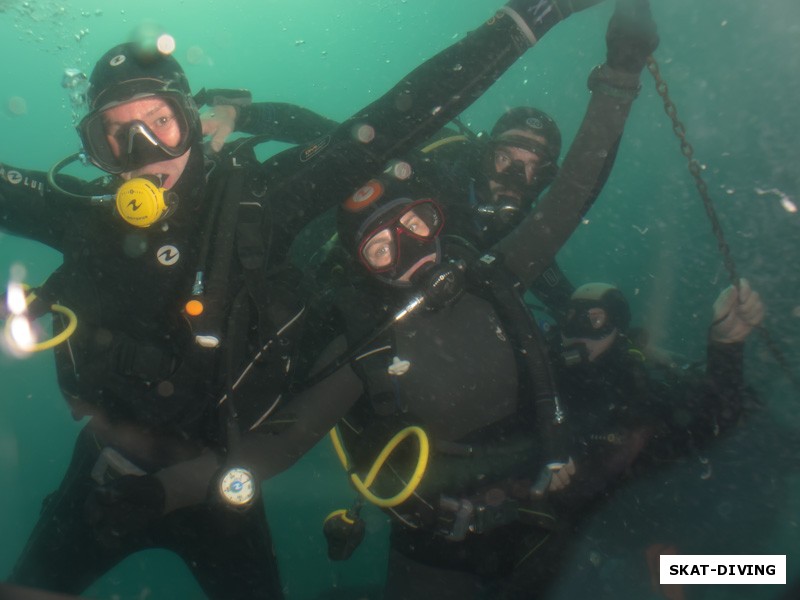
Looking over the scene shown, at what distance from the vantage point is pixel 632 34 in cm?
337

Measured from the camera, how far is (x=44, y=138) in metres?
99.9

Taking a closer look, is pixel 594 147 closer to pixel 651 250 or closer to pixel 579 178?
pixel 579 178

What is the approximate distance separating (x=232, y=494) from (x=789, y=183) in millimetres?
23479

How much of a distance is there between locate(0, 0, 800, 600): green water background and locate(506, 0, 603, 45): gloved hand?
3.80 m

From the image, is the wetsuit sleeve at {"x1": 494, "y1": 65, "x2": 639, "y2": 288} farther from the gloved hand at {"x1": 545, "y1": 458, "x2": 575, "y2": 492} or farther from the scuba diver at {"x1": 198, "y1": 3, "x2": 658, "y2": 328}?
the gloved hand at {"x1": 545, "y1": 458, "x2": 575, "y2": 492}

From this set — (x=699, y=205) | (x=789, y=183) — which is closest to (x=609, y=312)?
(x=789, y=183)

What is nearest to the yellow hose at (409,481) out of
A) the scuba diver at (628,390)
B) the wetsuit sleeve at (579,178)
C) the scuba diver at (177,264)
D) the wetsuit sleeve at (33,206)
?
the scuba diver at (177,264)

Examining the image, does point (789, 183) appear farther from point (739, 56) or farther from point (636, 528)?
point (636, 528)

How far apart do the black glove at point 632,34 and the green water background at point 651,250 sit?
133 inches

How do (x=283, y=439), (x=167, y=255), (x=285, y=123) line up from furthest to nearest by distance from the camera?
(x=285, y=123) < (x=283, y=439) < (x=167, y=255)

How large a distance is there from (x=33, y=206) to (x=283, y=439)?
2349 millimetres

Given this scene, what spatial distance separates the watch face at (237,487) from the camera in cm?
257

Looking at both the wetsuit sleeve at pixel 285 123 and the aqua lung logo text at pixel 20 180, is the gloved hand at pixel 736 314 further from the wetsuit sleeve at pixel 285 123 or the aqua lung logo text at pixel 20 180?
the aqua lung logo text at pixel 20 180

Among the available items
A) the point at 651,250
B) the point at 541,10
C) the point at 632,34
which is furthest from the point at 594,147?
the point at 651,250
